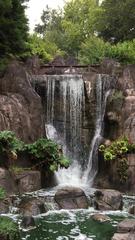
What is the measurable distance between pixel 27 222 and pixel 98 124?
37.5 ft

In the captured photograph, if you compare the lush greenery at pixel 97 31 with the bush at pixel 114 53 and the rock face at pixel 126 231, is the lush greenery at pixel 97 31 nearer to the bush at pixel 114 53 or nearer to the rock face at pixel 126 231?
the bush at pixel 114 53

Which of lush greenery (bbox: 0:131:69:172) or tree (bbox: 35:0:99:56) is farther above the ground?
tree (bbox: 35:0:99:56)

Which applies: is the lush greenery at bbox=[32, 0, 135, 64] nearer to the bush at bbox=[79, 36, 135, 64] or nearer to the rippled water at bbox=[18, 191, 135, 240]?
the bush at bbox=[79, 36, 135, 64]

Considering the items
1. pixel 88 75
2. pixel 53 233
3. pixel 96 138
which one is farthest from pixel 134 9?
pixel 53 233

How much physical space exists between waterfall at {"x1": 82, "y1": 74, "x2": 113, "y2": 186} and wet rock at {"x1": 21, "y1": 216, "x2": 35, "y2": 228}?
785 centimetres

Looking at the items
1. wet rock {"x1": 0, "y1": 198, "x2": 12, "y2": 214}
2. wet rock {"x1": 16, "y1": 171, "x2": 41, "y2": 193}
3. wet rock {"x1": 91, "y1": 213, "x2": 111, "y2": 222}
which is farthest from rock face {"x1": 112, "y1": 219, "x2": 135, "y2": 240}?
wet rock {"x1": 16, "y1": 171, "x2": 41, "y2": 193}

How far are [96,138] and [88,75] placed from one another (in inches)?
177

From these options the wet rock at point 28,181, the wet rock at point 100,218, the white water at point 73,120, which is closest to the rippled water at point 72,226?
the wet rock at point 100,218

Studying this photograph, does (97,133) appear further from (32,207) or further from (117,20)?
(117,20)

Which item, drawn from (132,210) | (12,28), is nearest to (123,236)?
(132,210)

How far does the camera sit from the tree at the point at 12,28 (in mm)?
23234

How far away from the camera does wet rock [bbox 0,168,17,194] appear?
19.2m

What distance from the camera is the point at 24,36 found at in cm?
2602

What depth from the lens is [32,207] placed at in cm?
1759
